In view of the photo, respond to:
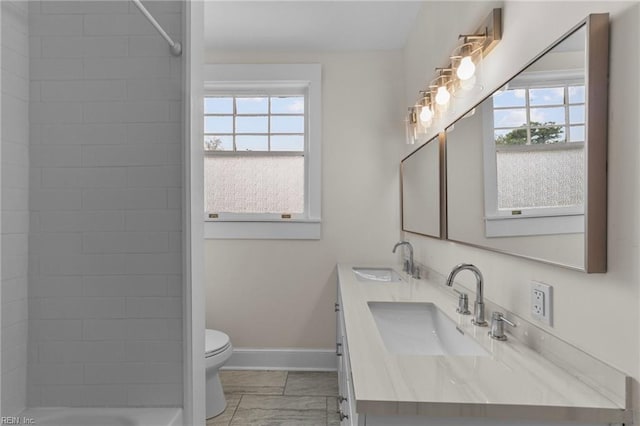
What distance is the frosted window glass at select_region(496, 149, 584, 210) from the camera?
996mm

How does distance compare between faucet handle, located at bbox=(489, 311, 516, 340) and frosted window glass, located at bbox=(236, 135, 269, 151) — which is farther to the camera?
frosted window glass, located at bbox=(236, 135, 269, 151)

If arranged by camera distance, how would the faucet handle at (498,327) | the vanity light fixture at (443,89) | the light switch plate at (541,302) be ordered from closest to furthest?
1. the light switch plate at (541,302)
2. the faucet handle at (498,327)
3. the vanity light fixture at (443,89)

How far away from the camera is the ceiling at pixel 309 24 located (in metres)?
2.56

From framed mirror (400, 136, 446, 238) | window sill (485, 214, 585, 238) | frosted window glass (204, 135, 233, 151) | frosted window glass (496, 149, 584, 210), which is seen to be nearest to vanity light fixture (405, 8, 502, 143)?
framed mirror (400, 136, 446, 238)

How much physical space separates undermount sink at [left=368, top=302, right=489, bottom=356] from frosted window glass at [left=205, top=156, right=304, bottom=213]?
1.57m

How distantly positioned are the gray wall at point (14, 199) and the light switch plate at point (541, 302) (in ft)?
5.93

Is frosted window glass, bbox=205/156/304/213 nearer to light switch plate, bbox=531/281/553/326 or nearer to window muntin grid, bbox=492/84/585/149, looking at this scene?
window muntin grid, bbox=492/84/585/149

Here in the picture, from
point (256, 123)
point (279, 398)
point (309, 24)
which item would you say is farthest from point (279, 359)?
point (309, 24)

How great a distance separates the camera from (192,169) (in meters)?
1.58

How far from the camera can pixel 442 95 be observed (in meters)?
2.01

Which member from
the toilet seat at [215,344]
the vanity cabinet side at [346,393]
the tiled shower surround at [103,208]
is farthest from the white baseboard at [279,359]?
the tiled shower surround at [103,208]

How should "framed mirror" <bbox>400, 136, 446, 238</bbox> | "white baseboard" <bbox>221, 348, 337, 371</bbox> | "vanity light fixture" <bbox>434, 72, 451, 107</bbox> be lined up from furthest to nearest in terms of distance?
"white baseboard" <bbox>221, 348, 337, 371</bbox> → "framed mirror" <bbox>400, 136, 446, 238</bbox> → "vanity light fixture" <bbox>434, 72, 451, 107</bbox>

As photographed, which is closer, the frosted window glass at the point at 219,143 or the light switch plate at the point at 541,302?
the light switch plate at the point at 541,302

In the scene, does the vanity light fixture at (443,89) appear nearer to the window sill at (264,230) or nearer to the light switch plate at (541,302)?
the light switch plate at (541,302)
